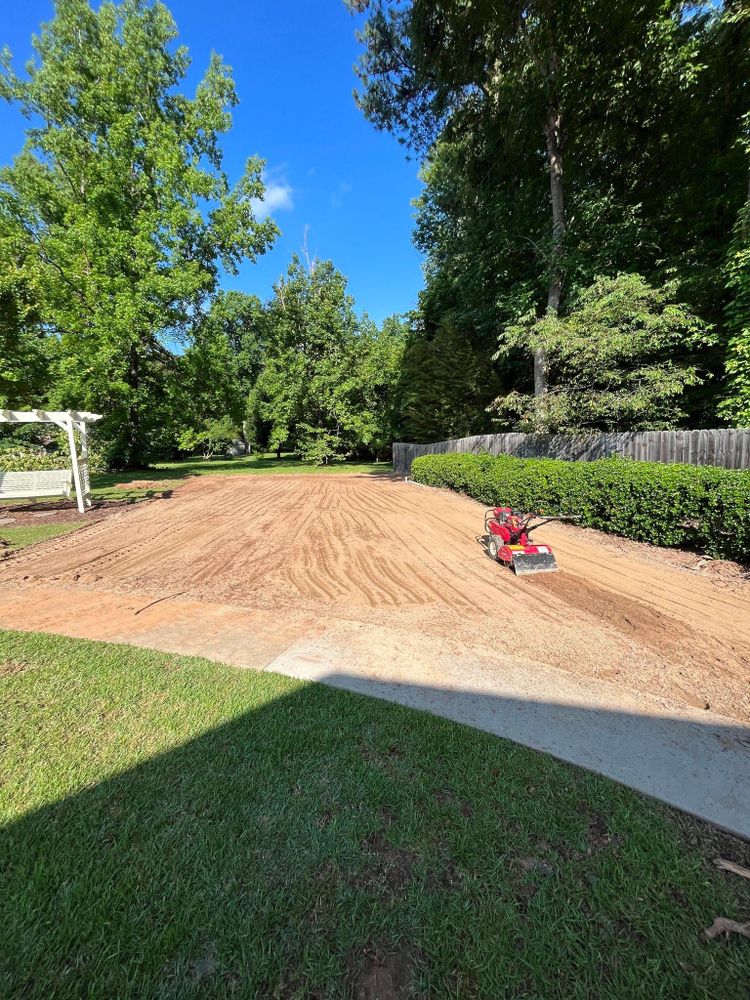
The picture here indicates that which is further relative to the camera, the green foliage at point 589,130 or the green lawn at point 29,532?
the green foliage at point 589,130

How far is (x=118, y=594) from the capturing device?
4.71 m

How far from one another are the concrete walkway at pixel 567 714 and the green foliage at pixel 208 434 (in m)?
25.8

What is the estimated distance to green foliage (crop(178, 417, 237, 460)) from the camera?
28641 millimetres

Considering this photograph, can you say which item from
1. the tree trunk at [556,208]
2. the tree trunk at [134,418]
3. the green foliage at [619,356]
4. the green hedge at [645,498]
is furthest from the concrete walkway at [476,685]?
the tree trunk at [134,418]

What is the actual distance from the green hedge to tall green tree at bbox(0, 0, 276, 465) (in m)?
16.6

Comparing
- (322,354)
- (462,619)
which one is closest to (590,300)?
(462,619)

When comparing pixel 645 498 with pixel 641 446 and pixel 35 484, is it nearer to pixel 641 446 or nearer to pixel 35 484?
pixel 641 446

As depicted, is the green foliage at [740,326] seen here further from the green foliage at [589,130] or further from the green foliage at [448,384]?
the green foliage at [448,384]

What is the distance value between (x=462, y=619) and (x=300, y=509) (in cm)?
703

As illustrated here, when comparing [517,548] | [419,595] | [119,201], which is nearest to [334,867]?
[419,595]

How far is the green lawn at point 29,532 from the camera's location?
7161mm

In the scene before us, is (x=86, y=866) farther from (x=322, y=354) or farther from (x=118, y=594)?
(x=322, y=354)

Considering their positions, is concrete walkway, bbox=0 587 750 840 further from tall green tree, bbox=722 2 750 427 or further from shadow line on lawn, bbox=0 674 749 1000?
tall green tree, bbox=722 2 750 427

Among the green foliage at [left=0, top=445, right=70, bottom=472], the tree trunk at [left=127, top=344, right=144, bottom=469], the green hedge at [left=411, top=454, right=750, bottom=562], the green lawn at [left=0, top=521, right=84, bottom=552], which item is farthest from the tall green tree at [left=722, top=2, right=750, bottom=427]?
the tree trunk at [left=127, top=344, right=144, bottom=469]
